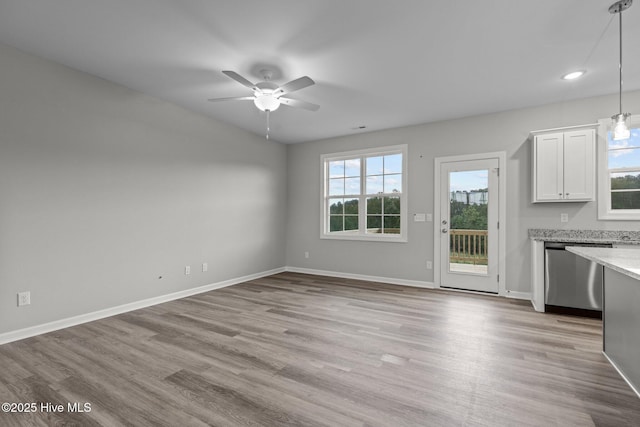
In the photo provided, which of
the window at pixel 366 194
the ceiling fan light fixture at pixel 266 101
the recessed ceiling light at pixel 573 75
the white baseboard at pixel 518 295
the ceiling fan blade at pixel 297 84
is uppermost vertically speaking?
the recessed ceiling light at pixel 573 75

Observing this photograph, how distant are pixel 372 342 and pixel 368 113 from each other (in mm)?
3225

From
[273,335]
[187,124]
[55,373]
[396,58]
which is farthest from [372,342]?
[187,124]

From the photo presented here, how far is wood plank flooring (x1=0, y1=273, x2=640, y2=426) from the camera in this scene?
1.74 metres

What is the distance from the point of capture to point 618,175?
12.2 feet

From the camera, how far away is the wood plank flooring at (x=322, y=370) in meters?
1.74

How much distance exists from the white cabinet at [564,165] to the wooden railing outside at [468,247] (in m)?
0.90

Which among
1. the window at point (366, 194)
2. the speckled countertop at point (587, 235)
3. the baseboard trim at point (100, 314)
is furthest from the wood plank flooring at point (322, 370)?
the window at point (366, 194)

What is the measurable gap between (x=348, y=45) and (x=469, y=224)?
10.7 ft

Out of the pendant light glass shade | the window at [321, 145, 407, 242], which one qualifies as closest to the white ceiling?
the pendant light glass shade

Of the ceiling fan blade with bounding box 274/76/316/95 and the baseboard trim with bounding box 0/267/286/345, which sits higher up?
the ceiling fan blade with bounding box 274/76/316/95

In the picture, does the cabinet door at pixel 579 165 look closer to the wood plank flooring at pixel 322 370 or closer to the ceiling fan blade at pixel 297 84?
Answer: the wood plank flooring at pixel 322 370

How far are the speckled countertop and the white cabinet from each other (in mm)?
446

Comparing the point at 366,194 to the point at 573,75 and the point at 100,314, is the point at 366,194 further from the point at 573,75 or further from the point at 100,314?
the point at 100,314

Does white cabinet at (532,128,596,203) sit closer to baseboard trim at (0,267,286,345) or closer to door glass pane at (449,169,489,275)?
door glass pane at (449,169,489,275)
